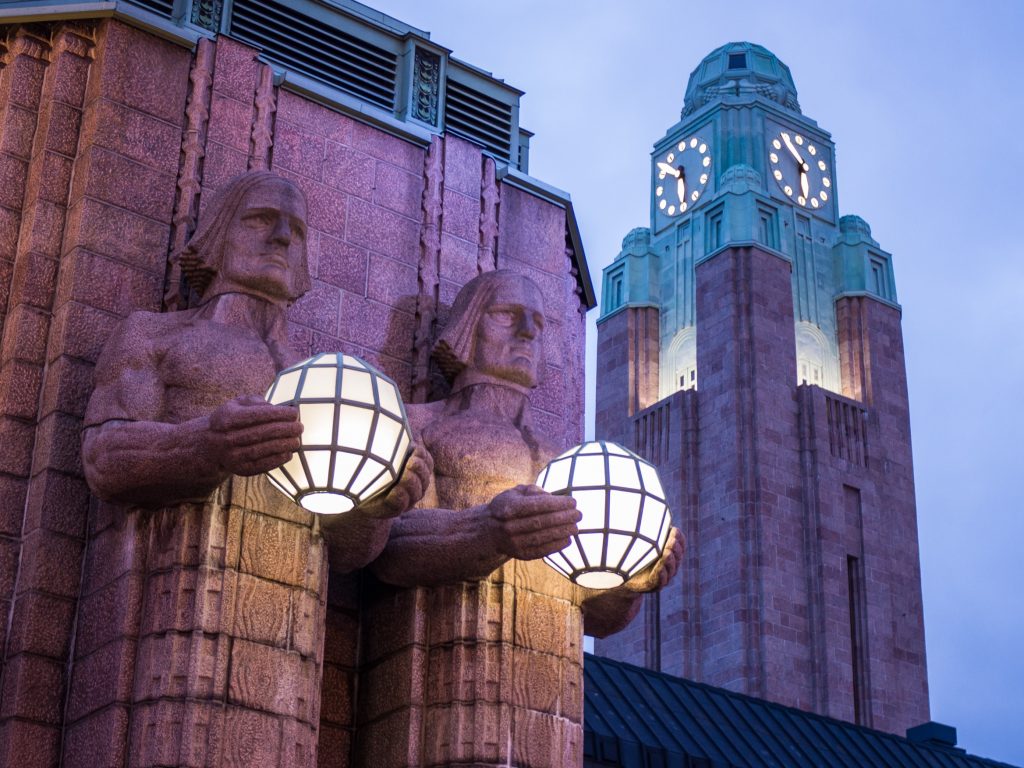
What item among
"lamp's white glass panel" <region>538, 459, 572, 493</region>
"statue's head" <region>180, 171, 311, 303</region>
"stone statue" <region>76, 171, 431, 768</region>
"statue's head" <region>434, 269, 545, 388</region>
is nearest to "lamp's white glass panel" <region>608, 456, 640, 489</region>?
"lamp's white glass panel" <region>538, 459, 572, 493</region>

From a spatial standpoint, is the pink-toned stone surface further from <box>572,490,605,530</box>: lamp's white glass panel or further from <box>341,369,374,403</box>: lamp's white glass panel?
<box>341,369,374,403</box>: lamp's white glass panel

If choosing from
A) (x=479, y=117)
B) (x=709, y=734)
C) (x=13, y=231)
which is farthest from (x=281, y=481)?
(x=709, y=734)

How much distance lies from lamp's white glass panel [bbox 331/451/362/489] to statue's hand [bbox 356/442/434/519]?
266 mm

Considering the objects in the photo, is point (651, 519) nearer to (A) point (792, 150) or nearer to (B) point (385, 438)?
(B) point (385, 438)

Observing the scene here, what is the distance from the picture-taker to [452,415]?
8.55m

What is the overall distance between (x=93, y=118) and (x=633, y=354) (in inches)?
1779

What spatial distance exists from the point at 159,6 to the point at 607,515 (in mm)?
3634

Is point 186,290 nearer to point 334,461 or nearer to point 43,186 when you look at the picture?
point 43,186

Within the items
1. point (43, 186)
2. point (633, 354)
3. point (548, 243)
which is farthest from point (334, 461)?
point (633, 354)

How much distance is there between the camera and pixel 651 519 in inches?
308

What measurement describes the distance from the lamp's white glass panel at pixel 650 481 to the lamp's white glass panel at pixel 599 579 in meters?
0.41

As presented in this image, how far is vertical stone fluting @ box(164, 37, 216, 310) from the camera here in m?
8.35

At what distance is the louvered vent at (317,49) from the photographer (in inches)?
371

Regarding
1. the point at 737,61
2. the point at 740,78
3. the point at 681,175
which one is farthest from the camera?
the point at 737,61
